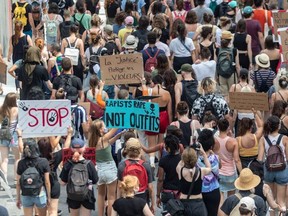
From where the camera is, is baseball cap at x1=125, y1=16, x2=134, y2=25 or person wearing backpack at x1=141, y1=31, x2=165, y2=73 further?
baseball cap at x1=125, y1=16, x2=134, y2=25

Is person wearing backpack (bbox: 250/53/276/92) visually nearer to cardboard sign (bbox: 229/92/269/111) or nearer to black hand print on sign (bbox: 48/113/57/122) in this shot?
cardboard sign (bbox: 229/92/269/111)

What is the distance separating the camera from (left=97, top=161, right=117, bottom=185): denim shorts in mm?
16516

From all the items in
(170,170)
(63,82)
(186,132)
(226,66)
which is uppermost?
(226,66)

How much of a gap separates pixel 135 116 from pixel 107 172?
82 centimetres

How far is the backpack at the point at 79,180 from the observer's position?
15.7 metres

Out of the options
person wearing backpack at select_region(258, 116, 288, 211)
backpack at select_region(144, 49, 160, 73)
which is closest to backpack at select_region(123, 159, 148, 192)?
person wearing backpack at select_region(258, 116, 288, 211)

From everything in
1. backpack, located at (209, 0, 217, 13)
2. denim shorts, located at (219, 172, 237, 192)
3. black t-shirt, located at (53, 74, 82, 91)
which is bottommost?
denim shorts, located at (219, 172, 237, 192)

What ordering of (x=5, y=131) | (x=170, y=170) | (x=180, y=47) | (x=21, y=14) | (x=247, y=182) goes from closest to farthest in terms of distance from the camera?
(x=247, y=182)
(x=170, y=170)
(x=5, y=131)
(x=180, y=47)
(x=21, y=14)

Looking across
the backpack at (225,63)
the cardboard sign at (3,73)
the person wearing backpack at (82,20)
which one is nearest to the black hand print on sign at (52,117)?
the cardboard sign at (3,73)

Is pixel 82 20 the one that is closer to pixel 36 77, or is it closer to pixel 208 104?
pixel 36 77

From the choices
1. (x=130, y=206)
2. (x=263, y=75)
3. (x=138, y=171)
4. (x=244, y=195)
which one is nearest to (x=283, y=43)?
(x=263, y=75)

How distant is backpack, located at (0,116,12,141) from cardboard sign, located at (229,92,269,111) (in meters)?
3.06

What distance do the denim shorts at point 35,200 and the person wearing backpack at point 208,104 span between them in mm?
3032

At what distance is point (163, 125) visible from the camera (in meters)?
18.7
